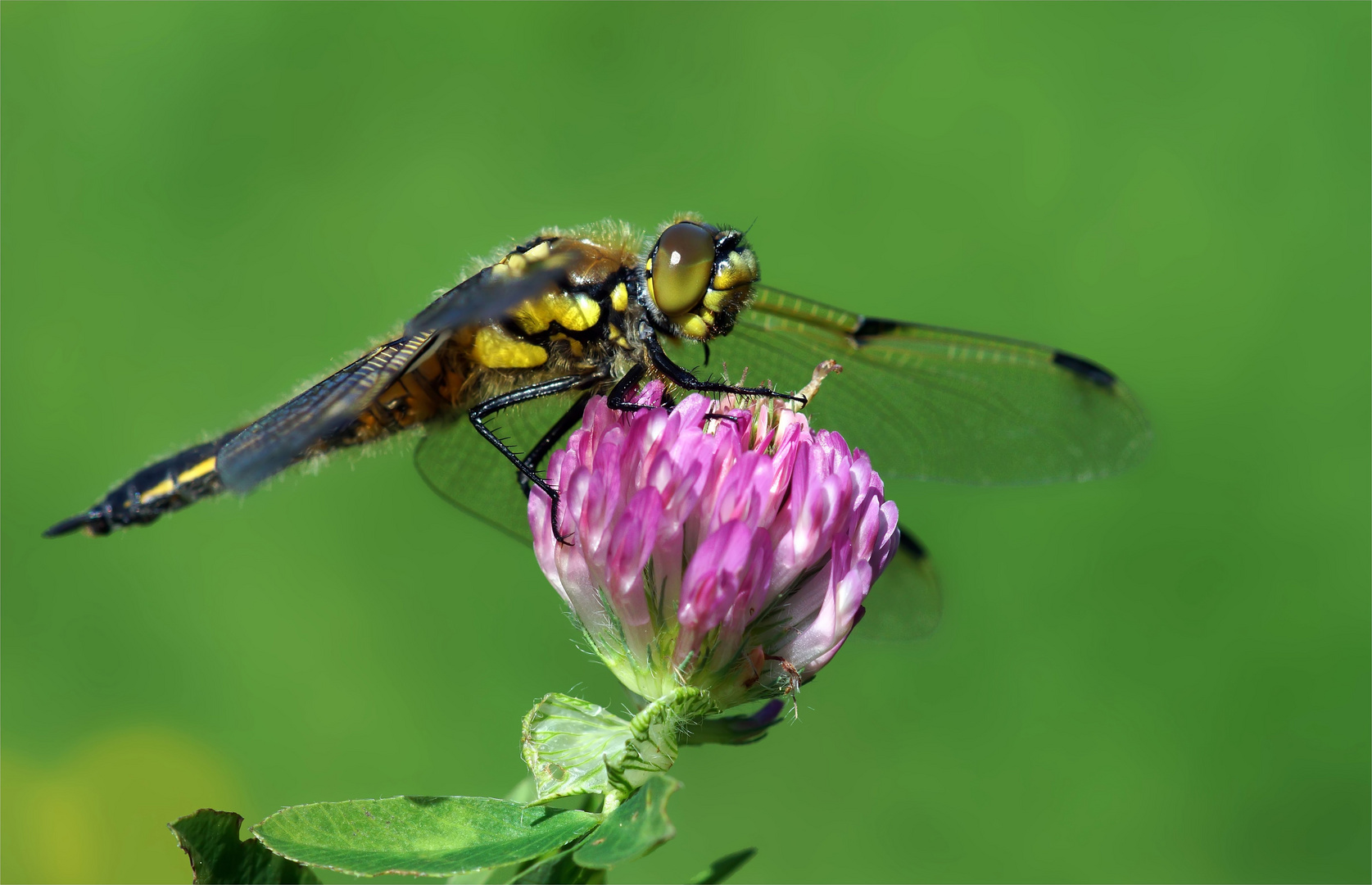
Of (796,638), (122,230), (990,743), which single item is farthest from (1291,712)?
(122,230)

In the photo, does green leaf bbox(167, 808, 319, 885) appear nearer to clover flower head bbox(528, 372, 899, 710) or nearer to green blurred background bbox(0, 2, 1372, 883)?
clover flower head bbox(528, 372, 899, 710)

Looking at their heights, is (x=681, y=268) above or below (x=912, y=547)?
above

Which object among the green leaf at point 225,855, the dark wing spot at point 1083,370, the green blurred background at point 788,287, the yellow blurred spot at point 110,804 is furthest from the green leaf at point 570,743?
the yellow blurred spot at point 110,804

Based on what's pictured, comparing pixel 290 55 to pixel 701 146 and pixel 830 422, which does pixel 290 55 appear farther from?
pixel 830 422

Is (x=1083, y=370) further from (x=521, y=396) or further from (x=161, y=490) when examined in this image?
(x=161, y=490)

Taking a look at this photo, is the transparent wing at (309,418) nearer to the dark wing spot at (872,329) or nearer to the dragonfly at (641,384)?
the dragonfly at (641,384)

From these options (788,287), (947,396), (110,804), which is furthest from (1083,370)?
(110,804)
